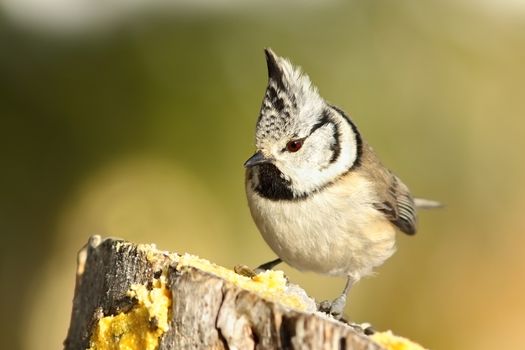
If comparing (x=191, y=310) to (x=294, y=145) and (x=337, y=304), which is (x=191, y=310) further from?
(x=337, y=304)

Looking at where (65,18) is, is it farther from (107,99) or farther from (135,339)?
(135,339)

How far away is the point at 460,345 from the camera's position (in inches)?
213

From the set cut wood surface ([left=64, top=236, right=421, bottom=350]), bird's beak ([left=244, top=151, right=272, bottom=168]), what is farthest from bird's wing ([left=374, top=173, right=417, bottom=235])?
cut wood surface ([left=64, top=236, right=421, bottom=350])

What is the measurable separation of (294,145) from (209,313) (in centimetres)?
122

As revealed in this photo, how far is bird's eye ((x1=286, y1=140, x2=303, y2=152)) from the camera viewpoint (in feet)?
10.0

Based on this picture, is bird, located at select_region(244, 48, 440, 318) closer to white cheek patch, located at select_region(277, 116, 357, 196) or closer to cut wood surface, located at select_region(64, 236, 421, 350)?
white cheek patch, located at select_region(277, 116, 357, 196)

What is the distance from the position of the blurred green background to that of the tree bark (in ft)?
10.8

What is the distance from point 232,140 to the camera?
590cm

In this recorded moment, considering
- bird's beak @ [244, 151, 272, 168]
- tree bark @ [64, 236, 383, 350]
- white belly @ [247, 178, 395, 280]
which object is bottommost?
tree bark @ [64, 236, 383, 350]

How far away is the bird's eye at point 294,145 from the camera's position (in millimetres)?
3057

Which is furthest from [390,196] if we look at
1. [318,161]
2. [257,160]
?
[257,160]

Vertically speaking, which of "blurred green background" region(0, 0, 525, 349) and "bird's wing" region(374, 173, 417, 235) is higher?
"blurred green background" region(0, 0, 525, 349)

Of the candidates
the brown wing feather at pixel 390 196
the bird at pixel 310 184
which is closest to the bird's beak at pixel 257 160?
the bird at pixel 310 184

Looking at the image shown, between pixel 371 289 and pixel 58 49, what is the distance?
272 cm
